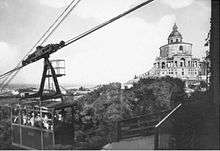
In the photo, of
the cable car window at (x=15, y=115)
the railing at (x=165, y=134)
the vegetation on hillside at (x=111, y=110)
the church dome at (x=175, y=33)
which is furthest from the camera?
the church dome at (x=175, y=33)

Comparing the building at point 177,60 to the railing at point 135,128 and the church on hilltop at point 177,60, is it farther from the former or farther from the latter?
the railing at point 135,128

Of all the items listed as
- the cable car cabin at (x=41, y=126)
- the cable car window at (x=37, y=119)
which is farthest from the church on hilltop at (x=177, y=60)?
the cable car window at (x=37, y=119)

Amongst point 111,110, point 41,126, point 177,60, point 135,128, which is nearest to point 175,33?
point 177,60

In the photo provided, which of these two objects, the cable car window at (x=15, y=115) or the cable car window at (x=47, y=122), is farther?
the cable car window at (x=15, y=115)

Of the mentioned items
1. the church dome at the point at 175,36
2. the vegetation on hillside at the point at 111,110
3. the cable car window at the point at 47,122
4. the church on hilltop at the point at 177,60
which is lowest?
the vegetation on hillside at the point at 111,110

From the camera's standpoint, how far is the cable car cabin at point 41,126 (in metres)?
13.1

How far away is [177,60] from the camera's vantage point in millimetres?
120562

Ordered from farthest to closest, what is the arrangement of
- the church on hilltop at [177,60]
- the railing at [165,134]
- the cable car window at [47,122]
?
the church on hilltop at [177,60]
the cable car window at [47,122]
the railing at [165,134]

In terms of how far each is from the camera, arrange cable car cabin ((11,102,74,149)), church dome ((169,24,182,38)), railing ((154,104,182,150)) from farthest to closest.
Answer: church dome ((169,24,182,38))
cable car cabin ((11,102,74,149))
railing ((154,104,182,150))

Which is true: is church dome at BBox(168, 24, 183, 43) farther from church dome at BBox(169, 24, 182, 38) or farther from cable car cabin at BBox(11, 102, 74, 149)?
cable car cabin at BBox(11, 102, 74, 149)

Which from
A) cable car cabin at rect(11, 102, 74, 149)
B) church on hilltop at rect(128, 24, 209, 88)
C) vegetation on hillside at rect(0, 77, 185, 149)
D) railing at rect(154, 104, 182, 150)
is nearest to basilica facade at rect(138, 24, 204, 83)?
church on hilltop at rect(128, 24, 209, 88)

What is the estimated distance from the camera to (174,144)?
29.0 feet

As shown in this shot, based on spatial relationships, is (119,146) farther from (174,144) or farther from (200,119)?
(200,119)

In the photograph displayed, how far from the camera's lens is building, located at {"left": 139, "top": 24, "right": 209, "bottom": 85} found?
118750 mm
